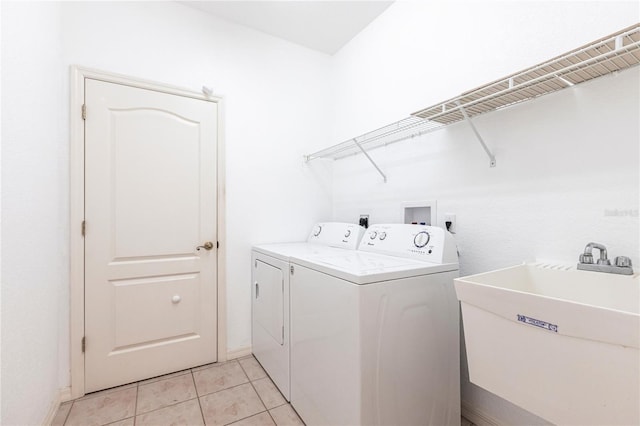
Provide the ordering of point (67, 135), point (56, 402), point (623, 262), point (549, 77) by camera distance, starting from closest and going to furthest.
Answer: point (623, 262) < point (549, 77) < point (56, 402) < point (67, 135)

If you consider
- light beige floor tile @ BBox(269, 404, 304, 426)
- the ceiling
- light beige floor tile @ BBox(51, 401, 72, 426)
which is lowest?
light beige floor tile @ BBox(51, 401, 72, 426)

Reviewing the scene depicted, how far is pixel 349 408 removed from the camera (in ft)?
3.89

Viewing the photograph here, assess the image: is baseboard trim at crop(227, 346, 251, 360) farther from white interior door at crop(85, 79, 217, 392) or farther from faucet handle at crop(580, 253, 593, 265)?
faucet handle at crop(580, 253, 593, 265)

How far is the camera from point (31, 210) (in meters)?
1.38

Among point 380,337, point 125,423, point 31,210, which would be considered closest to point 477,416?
point 380,337

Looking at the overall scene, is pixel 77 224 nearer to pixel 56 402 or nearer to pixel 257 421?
pixel 56 402

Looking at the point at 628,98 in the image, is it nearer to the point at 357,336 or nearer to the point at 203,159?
the point at 357,336

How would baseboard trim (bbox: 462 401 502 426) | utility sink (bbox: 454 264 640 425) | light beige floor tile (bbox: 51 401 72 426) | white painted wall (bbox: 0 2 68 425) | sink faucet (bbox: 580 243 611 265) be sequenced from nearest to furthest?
utility sink (bbox: 454 264 640 425) → sink faucet (bbox: 580 243 611 265) → white painted wall (bbox: 0 2 68 425) → baseboard trim (bbox: 462 401 502 426) → light beige floor tile (bbox: 51 401 72 426)

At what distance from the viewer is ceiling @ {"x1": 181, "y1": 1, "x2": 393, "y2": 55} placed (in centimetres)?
214

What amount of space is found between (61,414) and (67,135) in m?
1.64

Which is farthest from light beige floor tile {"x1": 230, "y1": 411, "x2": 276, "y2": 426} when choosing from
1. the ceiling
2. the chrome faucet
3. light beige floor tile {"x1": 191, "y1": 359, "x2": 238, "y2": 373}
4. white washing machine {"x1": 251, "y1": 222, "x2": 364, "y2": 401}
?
the ceiling

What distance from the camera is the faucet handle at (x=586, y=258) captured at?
3.59 ft

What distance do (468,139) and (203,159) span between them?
1825mm

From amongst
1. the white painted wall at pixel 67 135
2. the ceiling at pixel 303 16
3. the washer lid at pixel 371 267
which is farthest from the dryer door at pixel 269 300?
the ceiling at pixel 303 16
